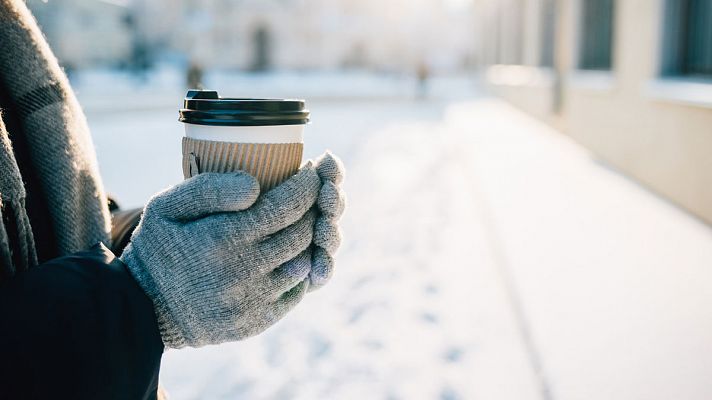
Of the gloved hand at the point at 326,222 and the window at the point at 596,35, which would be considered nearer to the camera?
the gloved hand at the point at 326,222

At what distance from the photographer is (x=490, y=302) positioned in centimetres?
346

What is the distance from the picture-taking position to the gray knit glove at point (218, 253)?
3.42 feet

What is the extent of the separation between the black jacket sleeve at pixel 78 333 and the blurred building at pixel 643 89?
5130mm

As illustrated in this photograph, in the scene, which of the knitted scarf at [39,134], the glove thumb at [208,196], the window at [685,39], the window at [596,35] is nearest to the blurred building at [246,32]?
the window at [596,35]

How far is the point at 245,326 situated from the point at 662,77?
6.80 metres

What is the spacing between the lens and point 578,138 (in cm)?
1013

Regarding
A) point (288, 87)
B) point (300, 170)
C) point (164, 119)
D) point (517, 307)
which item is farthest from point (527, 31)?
point (288, 87)

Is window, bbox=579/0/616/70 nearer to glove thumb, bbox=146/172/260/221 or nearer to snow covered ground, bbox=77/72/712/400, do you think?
snow covered ground, bbox=77/72/712/400

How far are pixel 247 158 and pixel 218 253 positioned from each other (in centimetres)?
18

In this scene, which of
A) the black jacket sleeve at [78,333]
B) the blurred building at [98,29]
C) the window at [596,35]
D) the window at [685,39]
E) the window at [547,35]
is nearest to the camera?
the black jacket sleeve at [78,333]

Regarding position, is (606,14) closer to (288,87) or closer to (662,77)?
(662,77)

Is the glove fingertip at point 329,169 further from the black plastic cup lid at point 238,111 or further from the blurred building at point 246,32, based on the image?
the blurred building at point 246,32

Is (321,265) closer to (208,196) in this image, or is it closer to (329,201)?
(329,201)

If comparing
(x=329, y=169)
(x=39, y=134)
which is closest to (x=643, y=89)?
(x=329, y=169)
